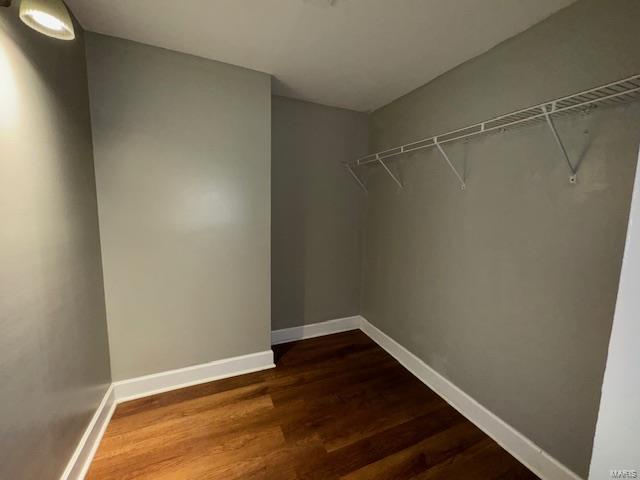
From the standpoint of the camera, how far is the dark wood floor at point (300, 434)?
136 centimetres

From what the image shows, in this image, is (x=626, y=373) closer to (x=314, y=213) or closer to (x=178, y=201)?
(x=178, y=201)

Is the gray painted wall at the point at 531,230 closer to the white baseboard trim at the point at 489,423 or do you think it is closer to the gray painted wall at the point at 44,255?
the white baseboard trim at the point at 489,423

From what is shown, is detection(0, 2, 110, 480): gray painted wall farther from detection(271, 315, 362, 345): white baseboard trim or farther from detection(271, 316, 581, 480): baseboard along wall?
detection(271, 316, 581, 480): baseboard along wall

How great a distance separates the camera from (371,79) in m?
2.01

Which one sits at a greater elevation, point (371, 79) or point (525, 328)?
point (371, 79)

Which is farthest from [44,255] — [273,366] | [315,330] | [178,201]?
[315,330]

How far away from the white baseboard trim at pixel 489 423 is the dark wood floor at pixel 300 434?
48mm

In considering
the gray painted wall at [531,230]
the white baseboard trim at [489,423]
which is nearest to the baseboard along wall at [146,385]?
the white baseboard trim at [489,423]

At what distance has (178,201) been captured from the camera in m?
1.80

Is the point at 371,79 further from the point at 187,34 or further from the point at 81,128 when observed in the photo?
the point at 81,128

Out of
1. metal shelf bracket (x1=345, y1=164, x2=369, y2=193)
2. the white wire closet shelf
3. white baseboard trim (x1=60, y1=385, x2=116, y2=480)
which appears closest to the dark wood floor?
white baseboard trim (x1=60, y1=385, x2=116, y2=480)

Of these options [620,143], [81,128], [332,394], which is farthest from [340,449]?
[81,128]

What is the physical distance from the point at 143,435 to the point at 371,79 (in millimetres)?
2771

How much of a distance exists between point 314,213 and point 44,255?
1892 mm
